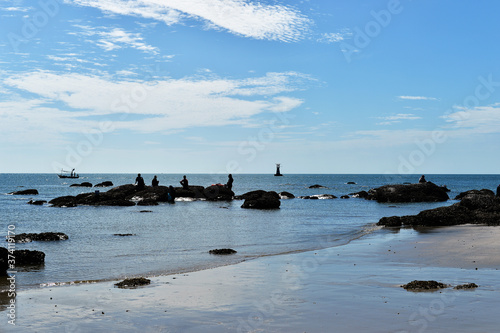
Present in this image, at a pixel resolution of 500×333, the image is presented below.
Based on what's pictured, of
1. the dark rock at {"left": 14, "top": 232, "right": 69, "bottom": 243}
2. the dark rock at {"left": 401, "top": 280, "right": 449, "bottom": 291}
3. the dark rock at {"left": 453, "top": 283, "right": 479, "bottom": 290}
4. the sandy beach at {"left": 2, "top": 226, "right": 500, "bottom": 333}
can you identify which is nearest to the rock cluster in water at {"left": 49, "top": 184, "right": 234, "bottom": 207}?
the dark rock at {"left": 14, "top": 232, "right": 69, "bottom": 243}

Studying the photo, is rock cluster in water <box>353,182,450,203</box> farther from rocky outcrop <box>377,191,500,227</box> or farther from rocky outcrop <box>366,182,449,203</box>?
rocky outcrop <box>377,191,500,227</box>

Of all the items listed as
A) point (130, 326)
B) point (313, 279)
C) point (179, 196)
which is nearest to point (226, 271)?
point (313, 279)

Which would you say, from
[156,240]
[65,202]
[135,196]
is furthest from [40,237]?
[135,196]

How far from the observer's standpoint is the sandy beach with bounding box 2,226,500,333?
812 centimetres

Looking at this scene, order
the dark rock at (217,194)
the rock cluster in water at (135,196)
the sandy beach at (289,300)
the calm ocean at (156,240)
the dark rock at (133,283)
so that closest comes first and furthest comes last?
1. the sandy beach at (289,300)
2. the dark rock at (133,283)
3. the calm ocean at (156,240)
4. the rock cluster in water at (135,196)
5. the dark rock at (217,194)

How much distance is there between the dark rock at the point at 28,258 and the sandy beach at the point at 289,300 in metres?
4.28

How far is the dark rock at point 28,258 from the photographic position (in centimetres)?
1529

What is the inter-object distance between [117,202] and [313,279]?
39323mm

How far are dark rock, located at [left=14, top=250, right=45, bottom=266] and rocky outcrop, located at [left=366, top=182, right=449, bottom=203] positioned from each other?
47.4m

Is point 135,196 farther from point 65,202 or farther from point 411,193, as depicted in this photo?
point 411,193

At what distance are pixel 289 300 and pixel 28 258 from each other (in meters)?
10.4

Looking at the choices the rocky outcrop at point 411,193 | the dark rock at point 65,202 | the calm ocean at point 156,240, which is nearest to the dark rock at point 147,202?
the dark rock at point 65,202

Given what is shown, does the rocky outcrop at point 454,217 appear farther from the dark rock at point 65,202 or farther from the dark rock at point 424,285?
the dark rock at point 65,202

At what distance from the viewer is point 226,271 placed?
13945 millimetres
